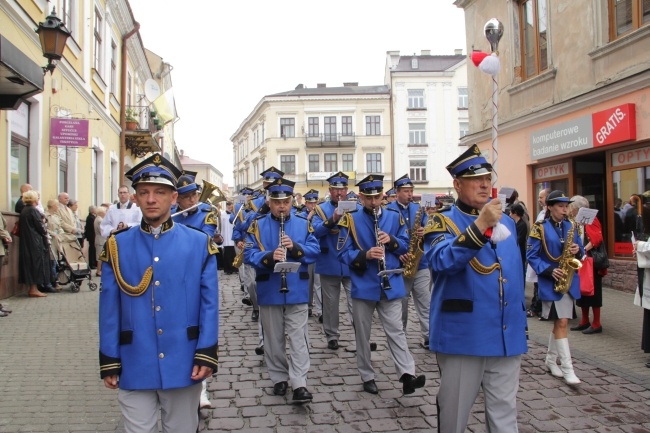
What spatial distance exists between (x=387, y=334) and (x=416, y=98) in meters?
54.2

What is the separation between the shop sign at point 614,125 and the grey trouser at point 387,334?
8.17m

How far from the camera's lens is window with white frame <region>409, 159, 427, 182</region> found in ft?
186

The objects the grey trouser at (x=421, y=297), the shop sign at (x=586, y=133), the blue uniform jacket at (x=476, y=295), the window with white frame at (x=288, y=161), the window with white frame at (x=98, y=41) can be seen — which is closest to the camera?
the blue uniform jacket at (x=476, y=295)

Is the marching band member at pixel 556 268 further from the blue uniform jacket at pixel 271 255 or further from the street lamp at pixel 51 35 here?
the street lamp at pixel 51 35

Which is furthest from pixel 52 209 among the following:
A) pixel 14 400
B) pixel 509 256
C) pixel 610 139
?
pixel 610 139

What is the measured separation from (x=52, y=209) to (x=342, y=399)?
9.26 meters

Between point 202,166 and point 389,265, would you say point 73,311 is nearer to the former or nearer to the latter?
point 389,265

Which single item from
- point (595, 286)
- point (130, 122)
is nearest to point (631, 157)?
point (595, 286)

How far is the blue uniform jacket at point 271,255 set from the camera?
5625mm

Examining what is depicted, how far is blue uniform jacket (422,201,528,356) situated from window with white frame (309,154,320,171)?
5668 centimetres

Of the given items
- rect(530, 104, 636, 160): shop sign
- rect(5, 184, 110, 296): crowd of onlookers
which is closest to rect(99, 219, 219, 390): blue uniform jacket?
rect(5, 184, 110, 296): crowd of onlookers

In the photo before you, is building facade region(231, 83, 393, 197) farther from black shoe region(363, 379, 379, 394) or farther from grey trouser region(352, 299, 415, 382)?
black shoe region(363, 379, 379, 394)

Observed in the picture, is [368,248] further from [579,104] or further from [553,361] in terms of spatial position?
[579,104]

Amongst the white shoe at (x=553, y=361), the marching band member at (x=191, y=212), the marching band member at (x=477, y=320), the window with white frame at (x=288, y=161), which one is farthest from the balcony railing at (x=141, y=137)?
the window with white frame at (x=288, y=161)
